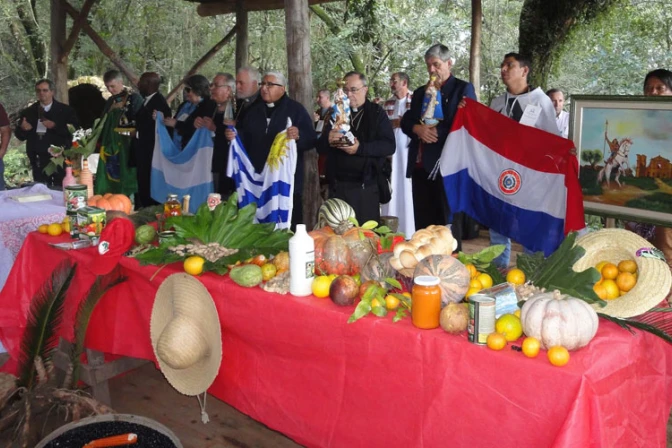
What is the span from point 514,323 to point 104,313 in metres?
2.16

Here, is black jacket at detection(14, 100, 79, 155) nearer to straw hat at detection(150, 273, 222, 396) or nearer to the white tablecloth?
the white tablecloth

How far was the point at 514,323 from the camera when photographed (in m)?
1.92

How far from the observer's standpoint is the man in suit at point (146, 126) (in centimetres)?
697

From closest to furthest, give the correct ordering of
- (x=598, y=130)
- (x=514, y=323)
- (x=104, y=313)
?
1. (x=514, y=323)
2. (x=104, y=313)
3. (x=598, y=130)

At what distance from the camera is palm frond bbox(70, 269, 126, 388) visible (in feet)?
9.91

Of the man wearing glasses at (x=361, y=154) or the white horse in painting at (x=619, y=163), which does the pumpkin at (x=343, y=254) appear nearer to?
the man wearing glasses at (x=361, y=154)

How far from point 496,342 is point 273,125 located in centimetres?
375

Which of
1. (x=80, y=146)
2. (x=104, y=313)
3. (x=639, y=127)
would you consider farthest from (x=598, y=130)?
(x=80, y=146)

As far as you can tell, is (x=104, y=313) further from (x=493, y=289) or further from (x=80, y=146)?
(x=493, y=289)

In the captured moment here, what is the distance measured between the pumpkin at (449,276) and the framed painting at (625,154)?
7.90 feet

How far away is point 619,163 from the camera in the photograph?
13.4 feet

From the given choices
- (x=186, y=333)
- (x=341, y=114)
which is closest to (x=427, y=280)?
(x=186, y=333)

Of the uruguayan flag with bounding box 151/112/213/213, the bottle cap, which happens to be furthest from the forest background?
the bottle cap

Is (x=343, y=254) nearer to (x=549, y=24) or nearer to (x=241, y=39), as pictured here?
(x=549, y=24)
